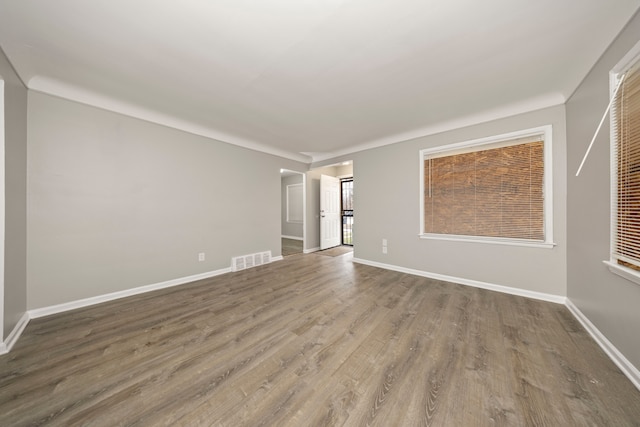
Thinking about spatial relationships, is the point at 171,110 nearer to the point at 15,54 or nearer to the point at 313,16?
the point at 15,54

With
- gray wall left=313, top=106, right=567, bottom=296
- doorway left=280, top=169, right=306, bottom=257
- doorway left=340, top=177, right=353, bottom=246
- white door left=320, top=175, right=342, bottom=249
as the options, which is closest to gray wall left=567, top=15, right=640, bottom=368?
gray wall left=313, top=106, right=567, bottom=296

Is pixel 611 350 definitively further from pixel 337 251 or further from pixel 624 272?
pixel 337 251

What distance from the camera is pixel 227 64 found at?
1.88 m

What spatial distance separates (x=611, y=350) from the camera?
60.5 inches

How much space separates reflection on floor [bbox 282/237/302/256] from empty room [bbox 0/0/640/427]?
1742 millimetres

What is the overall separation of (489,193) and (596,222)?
3.55 ft

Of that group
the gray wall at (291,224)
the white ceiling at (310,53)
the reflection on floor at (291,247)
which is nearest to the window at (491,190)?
the white ceiling at (310,53)

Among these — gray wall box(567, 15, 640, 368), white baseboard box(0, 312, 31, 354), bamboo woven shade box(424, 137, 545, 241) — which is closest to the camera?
gray wall box(567, 15, 640, 368)

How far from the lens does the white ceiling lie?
54.2 inches

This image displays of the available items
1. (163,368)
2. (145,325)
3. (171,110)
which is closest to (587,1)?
(163,368)

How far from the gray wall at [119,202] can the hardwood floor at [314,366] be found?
503 mm

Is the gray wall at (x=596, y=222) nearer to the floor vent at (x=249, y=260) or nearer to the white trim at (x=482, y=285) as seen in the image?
the white trim at (x=482, y=285)

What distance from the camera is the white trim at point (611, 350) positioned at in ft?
4.32

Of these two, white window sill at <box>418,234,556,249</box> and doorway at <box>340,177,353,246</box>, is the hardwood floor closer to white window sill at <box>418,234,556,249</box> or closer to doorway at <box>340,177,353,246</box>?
white window sill at <box>418,234,556,249</box>
